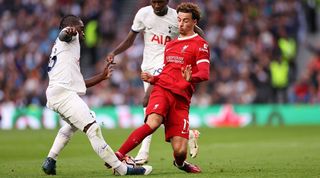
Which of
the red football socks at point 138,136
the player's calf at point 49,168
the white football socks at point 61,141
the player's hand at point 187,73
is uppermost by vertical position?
the player's hand at point 187,73

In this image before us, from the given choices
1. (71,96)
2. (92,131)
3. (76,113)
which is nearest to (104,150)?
(92,131)

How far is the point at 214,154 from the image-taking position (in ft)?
50.9

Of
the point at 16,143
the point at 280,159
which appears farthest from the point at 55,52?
the point at 16,143

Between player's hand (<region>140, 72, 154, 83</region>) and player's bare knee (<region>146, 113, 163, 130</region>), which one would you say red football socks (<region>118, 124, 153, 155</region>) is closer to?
player's bare knee (<region>146, 113, 163, 130</region>)

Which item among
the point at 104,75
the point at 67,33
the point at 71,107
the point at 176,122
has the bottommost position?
the point at 176,122

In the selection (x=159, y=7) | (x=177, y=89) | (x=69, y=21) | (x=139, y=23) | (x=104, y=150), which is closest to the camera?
(x=104, y=150)

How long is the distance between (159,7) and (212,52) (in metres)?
17.9

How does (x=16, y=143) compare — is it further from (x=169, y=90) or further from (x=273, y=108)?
(x=273, y=108)

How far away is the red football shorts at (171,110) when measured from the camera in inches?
435

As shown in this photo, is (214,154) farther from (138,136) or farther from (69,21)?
(69,21)

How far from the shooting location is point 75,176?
1101 centimetres

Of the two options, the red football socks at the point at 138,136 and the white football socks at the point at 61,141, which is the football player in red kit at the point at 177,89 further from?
the white football socks at the point at 61,141

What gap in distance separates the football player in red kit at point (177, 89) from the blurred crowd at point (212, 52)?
1778cm

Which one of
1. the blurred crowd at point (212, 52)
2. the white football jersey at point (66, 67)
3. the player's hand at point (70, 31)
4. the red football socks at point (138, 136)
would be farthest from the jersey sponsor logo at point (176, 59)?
the blurred crowd at point (212, 52)
